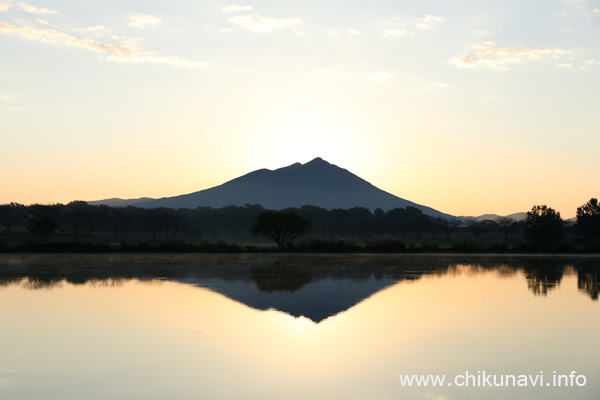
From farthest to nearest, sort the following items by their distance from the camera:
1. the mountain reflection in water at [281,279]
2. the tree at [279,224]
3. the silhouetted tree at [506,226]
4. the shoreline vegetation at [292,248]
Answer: the silhouetted tree at [506,226], the tree at [279,224], the shoreline vegetation at [292,248], the mountain reflection in water at [281,279]

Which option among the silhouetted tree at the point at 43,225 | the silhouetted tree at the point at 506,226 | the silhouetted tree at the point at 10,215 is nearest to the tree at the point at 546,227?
the silhouetted tree at the point at 506,226

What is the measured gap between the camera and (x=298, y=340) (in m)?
16.4

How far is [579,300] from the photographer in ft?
81.5

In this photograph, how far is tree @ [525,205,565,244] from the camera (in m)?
93.5

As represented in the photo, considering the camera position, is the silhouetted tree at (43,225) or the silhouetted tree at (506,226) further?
the silhouetted tree at (506,226)

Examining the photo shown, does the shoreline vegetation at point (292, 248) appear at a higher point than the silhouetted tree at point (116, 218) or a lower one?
lower

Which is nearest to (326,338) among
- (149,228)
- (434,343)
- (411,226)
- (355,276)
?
(434,343)

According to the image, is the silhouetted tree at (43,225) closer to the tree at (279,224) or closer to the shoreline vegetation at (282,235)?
the shoreline vegetation at (282,235)

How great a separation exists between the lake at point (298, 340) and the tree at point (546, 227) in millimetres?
66720

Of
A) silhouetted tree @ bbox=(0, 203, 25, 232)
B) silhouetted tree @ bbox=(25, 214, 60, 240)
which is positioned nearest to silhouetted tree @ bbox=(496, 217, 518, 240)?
silhouetted tree @ bbox=(25, 214, 60, 240)

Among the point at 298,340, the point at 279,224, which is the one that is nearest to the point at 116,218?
the point at 279,224

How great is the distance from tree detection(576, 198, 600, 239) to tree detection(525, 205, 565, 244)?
2081cm

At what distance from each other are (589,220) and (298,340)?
4638 inches

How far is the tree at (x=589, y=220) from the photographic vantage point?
377 feet
